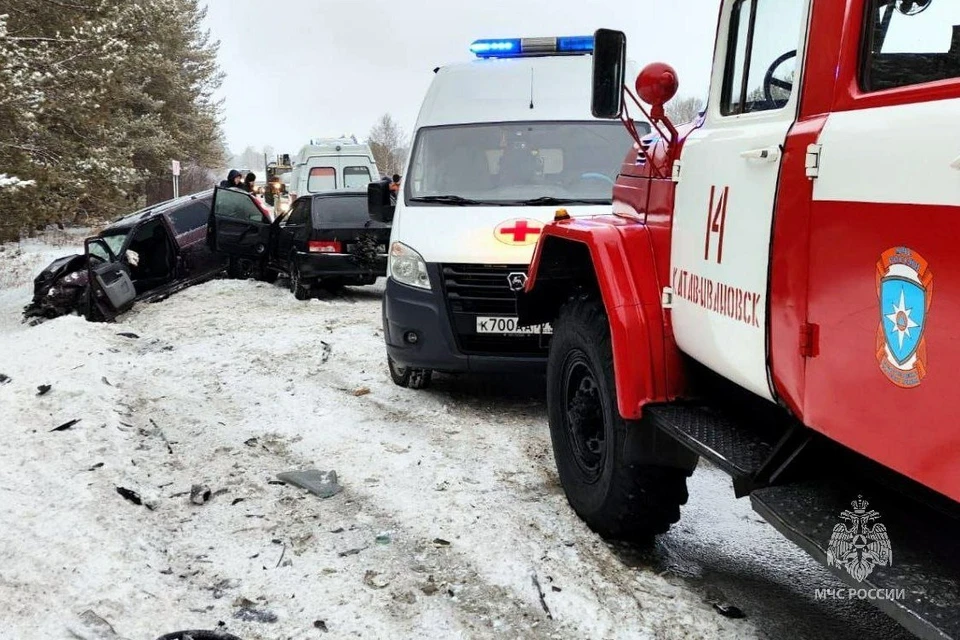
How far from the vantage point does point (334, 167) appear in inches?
802

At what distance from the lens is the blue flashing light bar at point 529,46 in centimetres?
661

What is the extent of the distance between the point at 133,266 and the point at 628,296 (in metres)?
10.5

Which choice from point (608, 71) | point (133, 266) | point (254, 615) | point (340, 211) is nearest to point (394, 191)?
point (340, 211)

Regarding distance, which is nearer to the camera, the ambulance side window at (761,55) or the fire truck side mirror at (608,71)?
the ambulance side window at (761,55)

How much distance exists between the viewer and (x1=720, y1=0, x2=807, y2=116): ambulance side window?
8.07 ft

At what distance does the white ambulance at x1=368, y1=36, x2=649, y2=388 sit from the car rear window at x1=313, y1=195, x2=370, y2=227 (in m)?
4.42

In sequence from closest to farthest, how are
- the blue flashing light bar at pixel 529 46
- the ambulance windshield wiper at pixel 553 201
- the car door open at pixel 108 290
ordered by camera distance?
the ambulance windshield wiper at pixel 553 201
the blue flashing light bar at pixel 529 46
the car door open at pixel 108 290

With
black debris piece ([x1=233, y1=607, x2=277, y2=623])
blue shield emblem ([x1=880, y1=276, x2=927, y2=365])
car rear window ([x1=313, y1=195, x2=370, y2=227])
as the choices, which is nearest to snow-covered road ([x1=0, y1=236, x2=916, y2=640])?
black debris piece ([x1=233, y1=607, x2=277, y2=623])

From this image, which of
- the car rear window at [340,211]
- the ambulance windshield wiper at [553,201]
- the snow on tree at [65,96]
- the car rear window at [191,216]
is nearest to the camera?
the ambulance windshield wiper at [553,201]

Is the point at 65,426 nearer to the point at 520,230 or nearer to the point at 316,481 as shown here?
the point at 316,481

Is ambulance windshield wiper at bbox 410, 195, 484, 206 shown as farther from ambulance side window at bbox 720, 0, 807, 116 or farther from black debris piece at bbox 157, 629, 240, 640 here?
black debris piece at bbox 157, 629, 240, 640

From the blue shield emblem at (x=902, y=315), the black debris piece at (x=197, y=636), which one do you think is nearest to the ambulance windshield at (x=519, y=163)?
the black debris piece at (x=197, y=636)

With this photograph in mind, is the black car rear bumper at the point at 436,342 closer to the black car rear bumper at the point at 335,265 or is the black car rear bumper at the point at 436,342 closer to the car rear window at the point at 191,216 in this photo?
the black car rear bumper at the point at 335,265

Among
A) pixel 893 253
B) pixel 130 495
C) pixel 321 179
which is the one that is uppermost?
pixel 893 253
